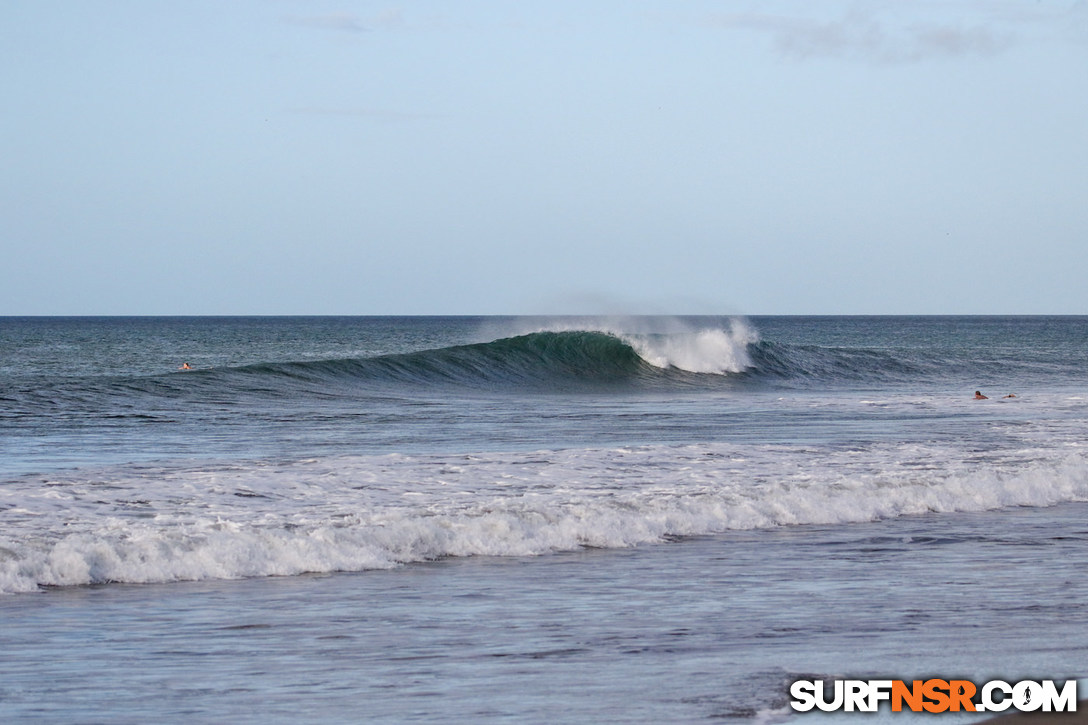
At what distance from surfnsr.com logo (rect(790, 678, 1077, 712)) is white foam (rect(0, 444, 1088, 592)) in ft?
11.3

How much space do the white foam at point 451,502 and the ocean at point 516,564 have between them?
0.10 feet

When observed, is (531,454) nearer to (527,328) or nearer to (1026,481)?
(1026,481)

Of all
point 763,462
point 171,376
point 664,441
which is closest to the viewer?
point 763,462

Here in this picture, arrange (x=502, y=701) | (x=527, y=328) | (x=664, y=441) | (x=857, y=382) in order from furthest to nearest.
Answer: (x=527, y=328) → (x=857, y=382) → (x=664, y=441) → (x=502, y=701)

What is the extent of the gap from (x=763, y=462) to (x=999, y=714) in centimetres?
790

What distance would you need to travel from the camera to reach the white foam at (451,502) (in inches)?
280

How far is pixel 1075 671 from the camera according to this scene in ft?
15.6

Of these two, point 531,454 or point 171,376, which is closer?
point 531,454

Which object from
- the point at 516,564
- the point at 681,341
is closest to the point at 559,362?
the point at 681,341

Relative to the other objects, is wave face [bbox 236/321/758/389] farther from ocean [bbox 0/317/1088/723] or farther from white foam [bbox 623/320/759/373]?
ocean [bbox 0/317/1088/723]

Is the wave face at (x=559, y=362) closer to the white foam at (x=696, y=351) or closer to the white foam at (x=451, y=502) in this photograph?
the white foam at (x=696, y=351)

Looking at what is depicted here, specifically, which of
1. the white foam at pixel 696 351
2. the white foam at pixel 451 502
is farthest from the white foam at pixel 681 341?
the white foam at pixel 451 502

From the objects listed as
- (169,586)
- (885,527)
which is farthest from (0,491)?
(885,527)

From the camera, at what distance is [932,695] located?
4.48m
